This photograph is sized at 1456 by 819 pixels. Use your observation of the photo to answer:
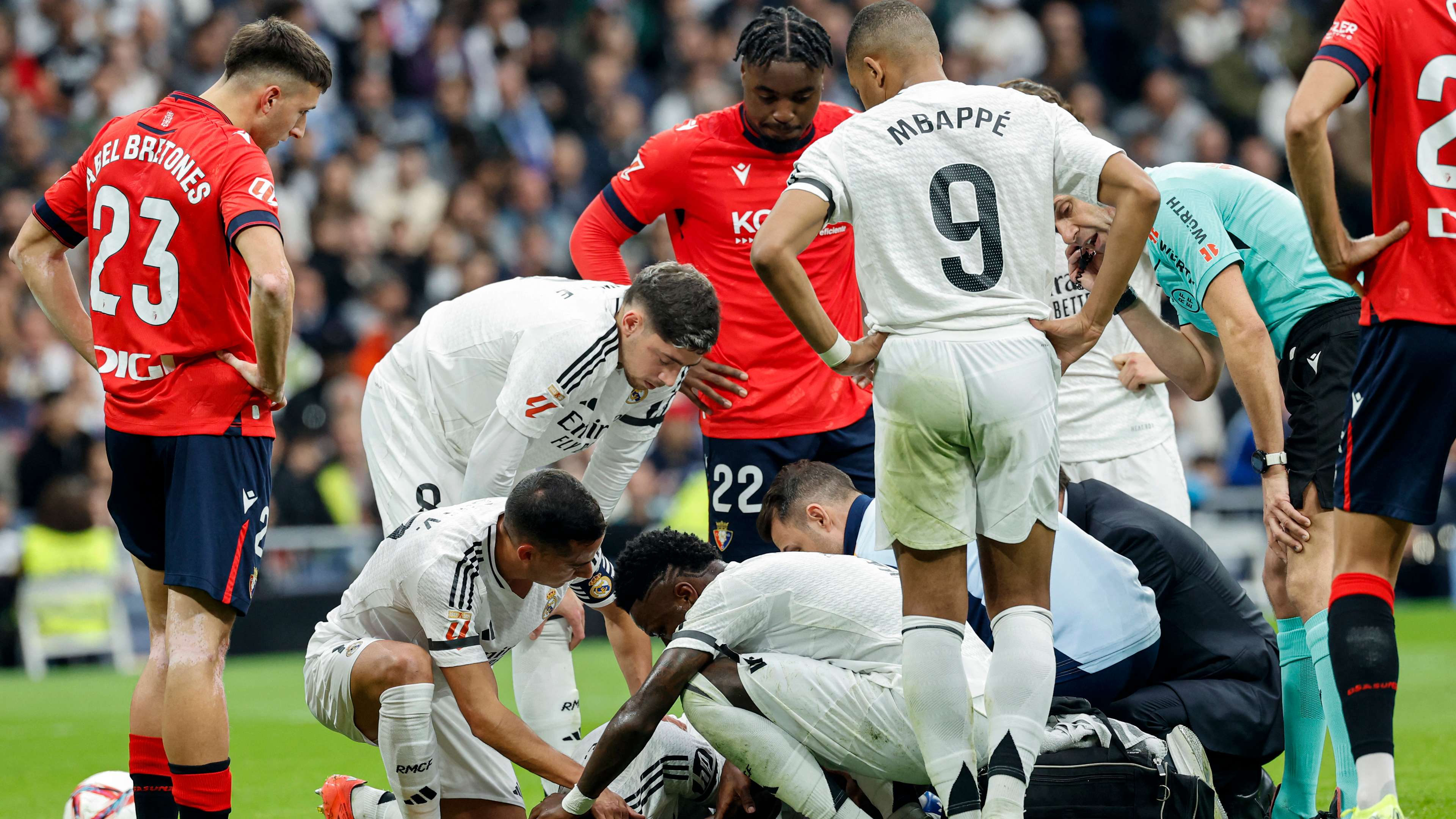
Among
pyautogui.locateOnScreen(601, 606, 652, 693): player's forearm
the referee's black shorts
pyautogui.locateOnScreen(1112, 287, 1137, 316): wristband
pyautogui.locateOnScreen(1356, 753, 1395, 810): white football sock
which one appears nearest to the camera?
pyautogui.locateOnScreen(1356, 753, 1395, 810): white football sock

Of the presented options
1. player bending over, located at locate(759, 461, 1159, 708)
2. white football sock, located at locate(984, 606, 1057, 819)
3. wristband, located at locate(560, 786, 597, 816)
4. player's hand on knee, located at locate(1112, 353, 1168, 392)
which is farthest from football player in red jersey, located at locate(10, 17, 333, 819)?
player's hand on knee, located at locate(1112, 353, 1168, 392)

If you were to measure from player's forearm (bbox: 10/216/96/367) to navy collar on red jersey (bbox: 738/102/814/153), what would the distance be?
2.73 m

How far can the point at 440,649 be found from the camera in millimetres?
4738

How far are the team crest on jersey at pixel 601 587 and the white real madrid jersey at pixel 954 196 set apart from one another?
6.35 ft

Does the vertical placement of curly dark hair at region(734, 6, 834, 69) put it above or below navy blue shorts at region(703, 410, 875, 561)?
above

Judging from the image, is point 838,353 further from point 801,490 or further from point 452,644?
point 452,644

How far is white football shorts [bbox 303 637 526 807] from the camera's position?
5.00m

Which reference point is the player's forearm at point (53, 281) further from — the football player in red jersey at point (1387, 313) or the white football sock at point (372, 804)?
the football player in red jersey at point (1387, 313)

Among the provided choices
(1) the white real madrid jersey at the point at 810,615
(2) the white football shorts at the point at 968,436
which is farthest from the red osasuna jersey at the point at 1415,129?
(1) the white real madrid jersey at the point at 810,615

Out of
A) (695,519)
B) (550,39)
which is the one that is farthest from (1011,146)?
(550,39)

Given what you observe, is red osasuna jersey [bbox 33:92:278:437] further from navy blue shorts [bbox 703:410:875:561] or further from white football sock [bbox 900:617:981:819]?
white football sock [bbox 900:617:981:819]

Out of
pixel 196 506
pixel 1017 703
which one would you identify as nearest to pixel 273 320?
pixel 196 506

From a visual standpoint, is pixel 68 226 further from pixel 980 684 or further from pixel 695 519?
pixel 695 519

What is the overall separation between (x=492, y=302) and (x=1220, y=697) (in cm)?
302
